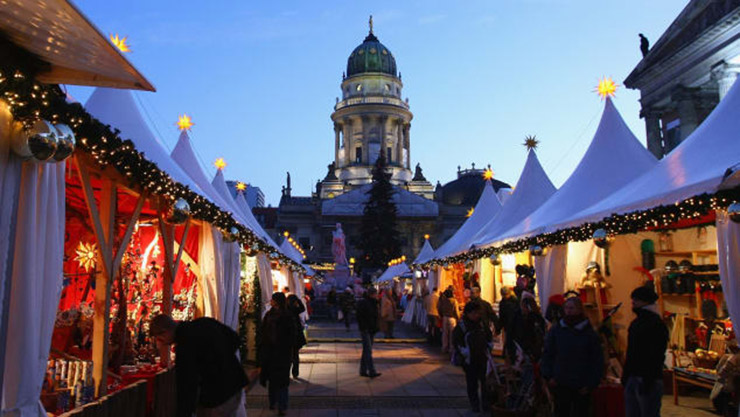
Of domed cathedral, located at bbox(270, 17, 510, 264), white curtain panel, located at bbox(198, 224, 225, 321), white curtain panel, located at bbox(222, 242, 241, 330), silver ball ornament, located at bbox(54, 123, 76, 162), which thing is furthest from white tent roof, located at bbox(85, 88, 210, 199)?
domed cathedral, located at bbox(270, 17, 510, 264)

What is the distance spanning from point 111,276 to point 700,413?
7358 millimetres

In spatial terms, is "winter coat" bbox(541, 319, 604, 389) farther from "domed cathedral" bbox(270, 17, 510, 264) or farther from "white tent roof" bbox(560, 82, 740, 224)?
"domed cathedral" bbox(270, 17, 510, 264)

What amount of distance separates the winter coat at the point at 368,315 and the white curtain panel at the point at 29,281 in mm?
7605

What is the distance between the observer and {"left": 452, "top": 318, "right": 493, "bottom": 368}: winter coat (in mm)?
8117

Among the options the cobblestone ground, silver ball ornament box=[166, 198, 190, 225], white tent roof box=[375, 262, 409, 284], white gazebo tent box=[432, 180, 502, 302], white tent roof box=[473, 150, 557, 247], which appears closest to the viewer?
silver ball ornament box=[166, 198, 190, 225]

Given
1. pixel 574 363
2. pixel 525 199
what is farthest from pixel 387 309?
pixel 574 363

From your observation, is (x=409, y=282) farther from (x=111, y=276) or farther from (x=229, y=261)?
(x=111, y=276)

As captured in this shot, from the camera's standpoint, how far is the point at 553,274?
33.1 feet

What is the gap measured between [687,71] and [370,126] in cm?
6094

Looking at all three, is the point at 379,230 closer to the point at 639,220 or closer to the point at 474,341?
the point at 474,341

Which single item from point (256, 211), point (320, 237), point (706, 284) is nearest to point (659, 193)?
point (706, 284)

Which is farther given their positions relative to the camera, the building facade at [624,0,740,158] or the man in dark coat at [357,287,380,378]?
the building facade at [624,0,740,158]

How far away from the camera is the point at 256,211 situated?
291 ft

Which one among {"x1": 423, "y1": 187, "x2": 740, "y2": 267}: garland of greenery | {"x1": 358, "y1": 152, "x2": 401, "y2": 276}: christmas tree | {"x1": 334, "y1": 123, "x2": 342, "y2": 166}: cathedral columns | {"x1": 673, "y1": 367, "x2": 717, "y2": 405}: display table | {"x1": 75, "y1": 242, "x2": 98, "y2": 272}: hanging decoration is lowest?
{"x1": 673, "y1": 367, "x2": 717, "y2": 405}: display table
